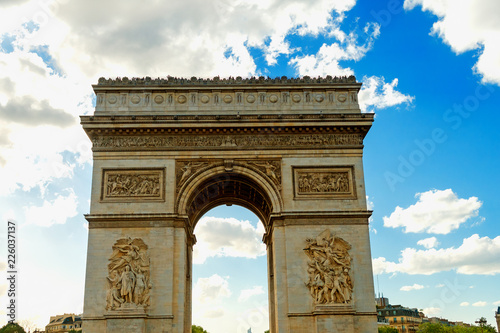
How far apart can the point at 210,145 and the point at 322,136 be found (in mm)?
5379

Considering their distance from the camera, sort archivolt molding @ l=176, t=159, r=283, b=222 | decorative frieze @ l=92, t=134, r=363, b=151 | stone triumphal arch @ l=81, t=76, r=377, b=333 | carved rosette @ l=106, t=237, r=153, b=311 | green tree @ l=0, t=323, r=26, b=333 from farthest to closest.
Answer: green tree @ l=0, t=323, r=26, b=333 < decorative frieze @ l=92, t=134, r=363, b=151 < archivolt molding @ l=176, t=159, r=283, b=222 < stone triumphal arch @ l=81, t=76, r=377, b=333 < carved rosette @ l=106, t=237, r=153, b=311

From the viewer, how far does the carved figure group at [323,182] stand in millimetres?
25797

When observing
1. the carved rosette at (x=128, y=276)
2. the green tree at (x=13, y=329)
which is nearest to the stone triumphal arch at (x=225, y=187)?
the carved rosette at (x=128, y=276)

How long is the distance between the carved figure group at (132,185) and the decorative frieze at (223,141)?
141cm

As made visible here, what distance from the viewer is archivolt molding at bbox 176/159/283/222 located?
25625mm

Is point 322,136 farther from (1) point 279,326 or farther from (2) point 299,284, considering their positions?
(1) point 279,326

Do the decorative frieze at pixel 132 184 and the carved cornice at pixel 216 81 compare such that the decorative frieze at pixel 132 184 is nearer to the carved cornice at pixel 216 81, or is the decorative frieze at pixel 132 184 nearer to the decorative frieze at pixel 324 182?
the carved cornice at pixel 216 81

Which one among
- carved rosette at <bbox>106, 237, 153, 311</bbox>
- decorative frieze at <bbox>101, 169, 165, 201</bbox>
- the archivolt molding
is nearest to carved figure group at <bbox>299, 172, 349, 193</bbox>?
the archivolt molding

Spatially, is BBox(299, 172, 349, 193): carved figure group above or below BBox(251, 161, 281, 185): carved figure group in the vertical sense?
below

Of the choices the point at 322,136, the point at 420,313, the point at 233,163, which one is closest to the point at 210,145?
the point at 233,163

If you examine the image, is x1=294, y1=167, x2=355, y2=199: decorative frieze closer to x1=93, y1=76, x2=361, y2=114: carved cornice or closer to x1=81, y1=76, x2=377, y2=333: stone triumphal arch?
x1=81, y1=76, x2=377, y2=333: stone triumphal arch

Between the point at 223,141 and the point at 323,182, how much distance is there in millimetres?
5122

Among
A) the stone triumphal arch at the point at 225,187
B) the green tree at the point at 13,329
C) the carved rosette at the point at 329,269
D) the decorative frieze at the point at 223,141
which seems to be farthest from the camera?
the green tree at the point at 13,329

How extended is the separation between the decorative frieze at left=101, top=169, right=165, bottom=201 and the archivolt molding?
0.96m
